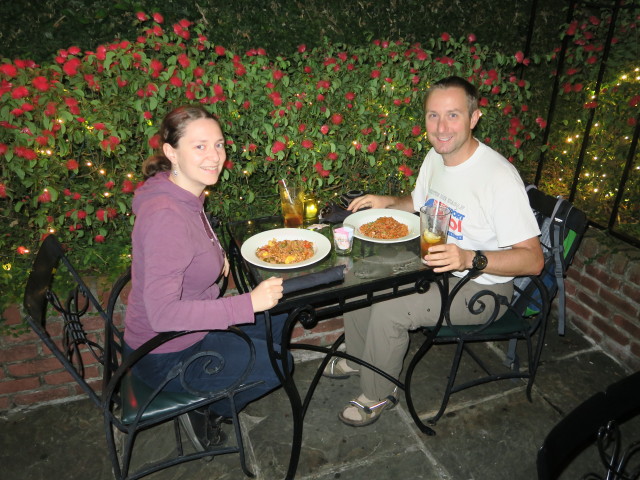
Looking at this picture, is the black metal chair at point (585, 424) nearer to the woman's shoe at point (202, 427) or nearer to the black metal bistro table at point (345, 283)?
the black metal bistro table at point (345, 283)

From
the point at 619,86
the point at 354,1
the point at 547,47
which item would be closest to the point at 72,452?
the point at 354,1

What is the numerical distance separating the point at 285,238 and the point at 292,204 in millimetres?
213

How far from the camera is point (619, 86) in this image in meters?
3.19

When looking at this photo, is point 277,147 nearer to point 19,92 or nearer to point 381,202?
point 381,202

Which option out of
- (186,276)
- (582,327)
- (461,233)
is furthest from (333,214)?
(582,327)

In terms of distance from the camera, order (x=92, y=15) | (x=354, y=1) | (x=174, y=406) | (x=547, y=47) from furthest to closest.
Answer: (x=547, y=47)
(x=354, y=1)
(x=92, y=15)
(x=174, y=406)

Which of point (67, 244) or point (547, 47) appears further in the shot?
point (547, 47)

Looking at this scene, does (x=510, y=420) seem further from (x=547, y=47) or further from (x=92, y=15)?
(x=92, y=15)

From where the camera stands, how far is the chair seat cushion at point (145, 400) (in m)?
1.79

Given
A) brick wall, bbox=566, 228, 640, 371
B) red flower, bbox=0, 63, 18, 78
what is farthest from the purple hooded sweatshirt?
brick wall, bbox=566, 228, 640, 371

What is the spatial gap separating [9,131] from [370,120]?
1974 millimetres

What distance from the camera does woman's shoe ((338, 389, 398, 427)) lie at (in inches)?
98.5

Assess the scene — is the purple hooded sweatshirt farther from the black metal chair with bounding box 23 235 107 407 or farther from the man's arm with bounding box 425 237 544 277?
the man's arm with bounding box 425 237 544 277

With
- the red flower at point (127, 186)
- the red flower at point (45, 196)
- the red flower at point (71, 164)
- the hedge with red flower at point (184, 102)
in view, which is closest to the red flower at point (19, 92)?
the hedge with red flower at point (184, 102)
